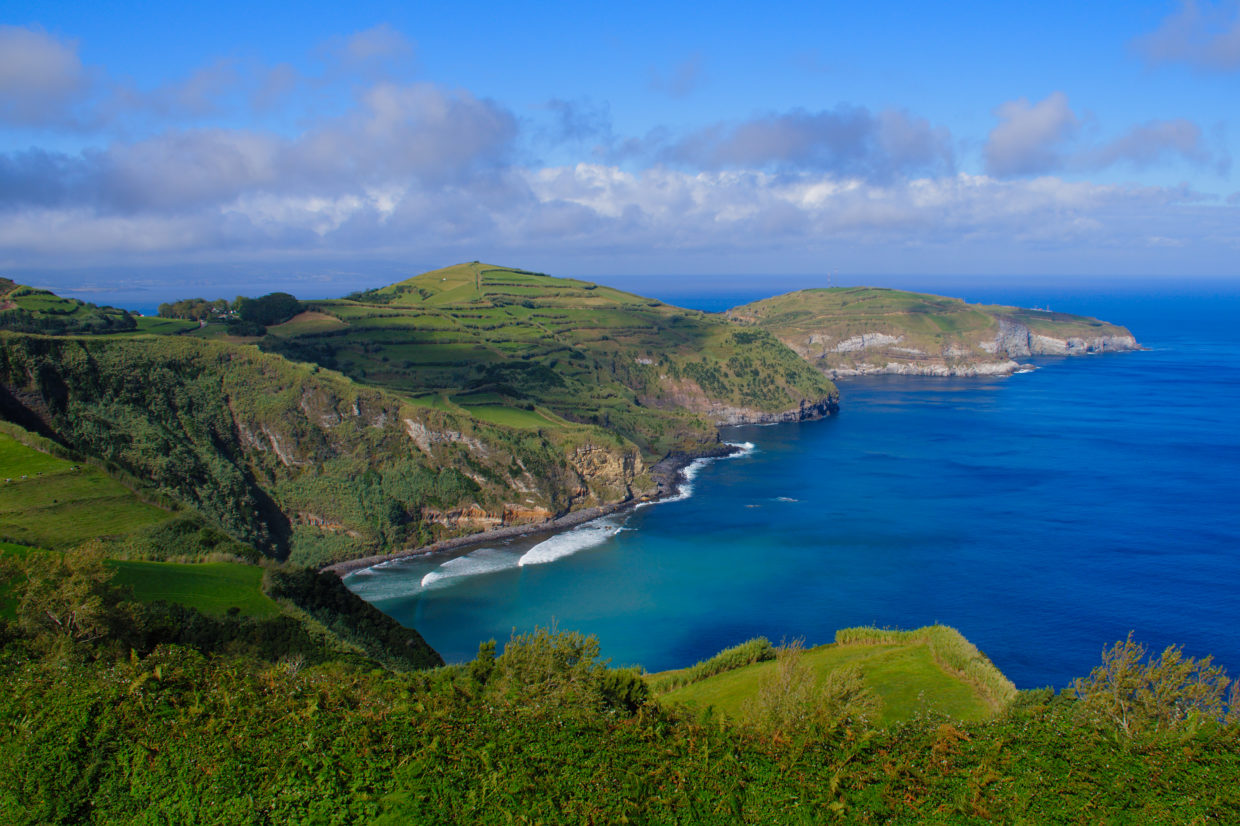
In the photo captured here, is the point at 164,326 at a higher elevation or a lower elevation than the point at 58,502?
higher

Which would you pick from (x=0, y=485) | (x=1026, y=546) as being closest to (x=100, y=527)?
(x=0, y=485)

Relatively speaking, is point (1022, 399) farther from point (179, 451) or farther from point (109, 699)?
point (109, 699)

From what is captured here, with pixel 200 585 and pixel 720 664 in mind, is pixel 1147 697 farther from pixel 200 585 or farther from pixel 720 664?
pixel 200 585

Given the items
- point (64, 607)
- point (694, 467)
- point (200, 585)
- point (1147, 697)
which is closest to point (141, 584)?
point (200, 585)

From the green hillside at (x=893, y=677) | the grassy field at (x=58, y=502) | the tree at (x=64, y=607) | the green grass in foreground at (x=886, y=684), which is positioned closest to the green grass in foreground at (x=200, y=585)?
the grassy field at (x=58, y=502)

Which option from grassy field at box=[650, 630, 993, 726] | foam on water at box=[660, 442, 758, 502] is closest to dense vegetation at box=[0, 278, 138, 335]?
foam on water at box=[660, 442, 758, 502]

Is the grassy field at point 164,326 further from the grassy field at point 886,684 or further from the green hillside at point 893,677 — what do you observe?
the grassy field at point 886,684

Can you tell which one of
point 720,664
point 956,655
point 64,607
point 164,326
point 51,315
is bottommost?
point 720,664
